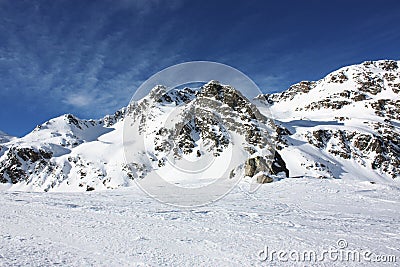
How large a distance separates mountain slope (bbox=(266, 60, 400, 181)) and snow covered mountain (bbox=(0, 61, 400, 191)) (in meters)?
0.29

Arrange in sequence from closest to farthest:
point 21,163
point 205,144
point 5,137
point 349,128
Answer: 1. point 205,144
2. point 349,128
3. point 21,163
4. point 5,137

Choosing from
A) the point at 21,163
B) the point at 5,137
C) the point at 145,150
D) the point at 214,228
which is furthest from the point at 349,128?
the point at 5,137

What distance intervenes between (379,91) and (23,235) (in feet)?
461

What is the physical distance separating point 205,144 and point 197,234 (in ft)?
222

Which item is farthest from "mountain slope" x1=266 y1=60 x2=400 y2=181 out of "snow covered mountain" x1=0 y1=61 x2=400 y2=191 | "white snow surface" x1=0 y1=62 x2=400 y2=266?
"white snow surface" x1=0 y1=62 x2=400 y2=266

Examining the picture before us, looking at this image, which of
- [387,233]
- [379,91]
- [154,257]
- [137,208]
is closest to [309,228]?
[387,233]

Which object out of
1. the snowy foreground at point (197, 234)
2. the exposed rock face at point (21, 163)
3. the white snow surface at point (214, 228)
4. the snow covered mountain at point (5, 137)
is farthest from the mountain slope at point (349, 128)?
the snow covered mountain at point (5, 137)

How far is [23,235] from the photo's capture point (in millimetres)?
6887

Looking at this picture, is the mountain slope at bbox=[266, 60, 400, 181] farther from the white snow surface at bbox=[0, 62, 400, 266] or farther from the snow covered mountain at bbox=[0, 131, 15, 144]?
the snow covered mountain at bbox=[0, 131, 15, 144]

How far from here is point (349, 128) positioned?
79.2 metres

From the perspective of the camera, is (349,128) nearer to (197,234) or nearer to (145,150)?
(145,150)

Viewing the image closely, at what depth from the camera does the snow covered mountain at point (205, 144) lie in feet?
218

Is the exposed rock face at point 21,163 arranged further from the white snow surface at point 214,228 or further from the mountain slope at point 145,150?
the white snow surface at point 214,228

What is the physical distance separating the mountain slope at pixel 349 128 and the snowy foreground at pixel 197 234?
163 ft
